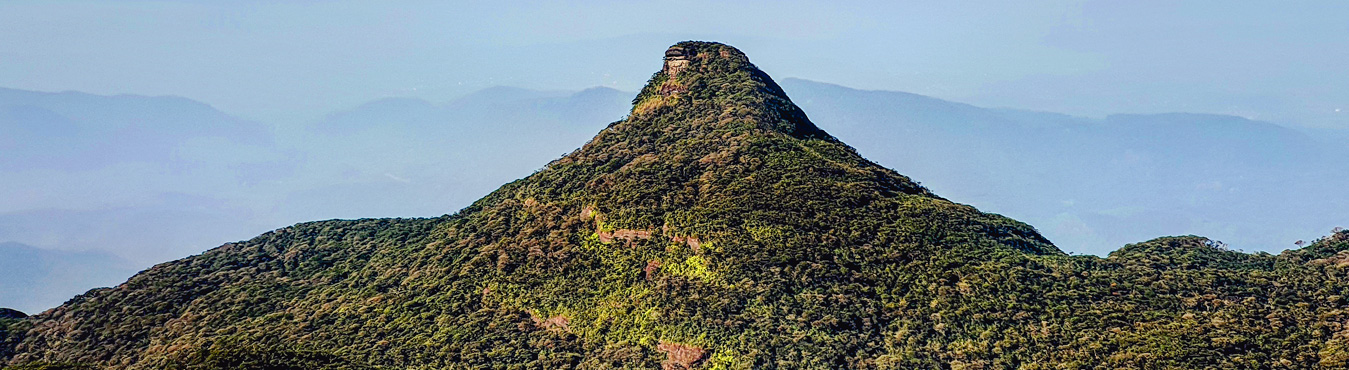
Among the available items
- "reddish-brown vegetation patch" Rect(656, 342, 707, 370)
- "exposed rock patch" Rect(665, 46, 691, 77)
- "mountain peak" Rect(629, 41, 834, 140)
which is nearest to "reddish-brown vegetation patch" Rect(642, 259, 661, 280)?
"reddish-brown vegetation patch" Rect(656, 342, 707, 370)

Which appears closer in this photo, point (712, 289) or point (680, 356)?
point (680, 356)

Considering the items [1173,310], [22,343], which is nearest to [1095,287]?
[1173,310]

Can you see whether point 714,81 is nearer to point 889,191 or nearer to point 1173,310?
point 889,191

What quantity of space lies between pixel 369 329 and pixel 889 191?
1065 inches

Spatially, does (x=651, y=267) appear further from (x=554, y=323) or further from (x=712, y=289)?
(x=554, y=323)

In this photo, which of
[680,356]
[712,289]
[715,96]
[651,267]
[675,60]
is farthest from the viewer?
[675,60]

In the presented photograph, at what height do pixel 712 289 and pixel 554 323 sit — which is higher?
pixel 712 289

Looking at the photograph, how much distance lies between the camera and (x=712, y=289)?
5322 cm

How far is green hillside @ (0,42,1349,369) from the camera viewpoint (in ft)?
159

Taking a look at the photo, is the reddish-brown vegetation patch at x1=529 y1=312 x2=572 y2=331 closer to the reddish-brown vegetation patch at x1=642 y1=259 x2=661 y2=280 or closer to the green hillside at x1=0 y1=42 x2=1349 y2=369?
the green hillside at x1=0 y1=42 x2=1349 y2=369

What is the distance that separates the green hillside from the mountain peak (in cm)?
47

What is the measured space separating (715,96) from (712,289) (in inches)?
851

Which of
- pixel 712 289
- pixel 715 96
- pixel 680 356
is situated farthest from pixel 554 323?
pixel 715 96

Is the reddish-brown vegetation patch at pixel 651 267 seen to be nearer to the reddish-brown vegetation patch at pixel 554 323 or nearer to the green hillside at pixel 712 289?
the green hillside at pixel 712 289
